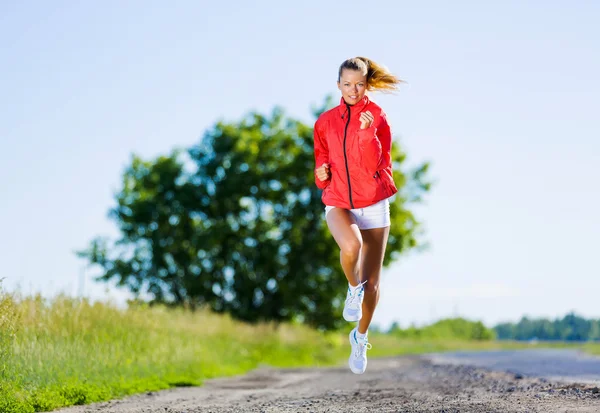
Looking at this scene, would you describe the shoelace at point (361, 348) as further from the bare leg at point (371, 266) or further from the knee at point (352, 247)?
the knee at point (352, 247)

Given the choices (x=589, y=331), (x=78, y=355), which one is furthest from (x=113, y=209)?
(x=78, y=355)

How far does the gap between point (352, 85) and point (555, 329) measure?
1947 inches

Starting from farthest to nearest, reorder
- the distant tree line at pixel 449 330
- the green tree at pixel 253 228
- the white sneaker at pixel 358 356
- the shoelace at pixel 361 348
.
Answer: the distant tree line at pixel 449 330
the green tree at pixel 253 228
the shoelace at pixel 361 348
the white sneaker at pixel 358 356

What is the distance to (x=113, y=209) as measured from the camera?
3991 centimetres

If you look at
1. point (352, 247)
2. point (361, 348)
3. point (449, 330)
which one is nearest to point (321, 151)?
point (352, 247)

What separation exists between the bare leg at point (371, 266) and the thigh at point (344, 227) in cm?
30

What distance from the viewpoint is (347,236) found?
7.39 m

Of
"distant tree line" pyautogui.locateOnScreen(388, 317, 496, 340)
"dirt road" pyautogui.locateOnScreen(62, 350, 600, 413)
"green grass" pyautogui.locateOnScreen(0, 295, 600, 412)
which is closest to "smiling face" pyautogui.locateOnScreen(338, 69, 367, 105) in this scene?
"dirt road" pyautogui.locateOnScreen(62, 350, 600, 413)

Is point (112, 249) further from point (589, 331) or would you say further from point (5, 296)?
point (5, 296)

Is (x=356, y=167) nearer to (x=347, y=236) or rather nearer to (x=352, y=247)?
(x=347, y=236)

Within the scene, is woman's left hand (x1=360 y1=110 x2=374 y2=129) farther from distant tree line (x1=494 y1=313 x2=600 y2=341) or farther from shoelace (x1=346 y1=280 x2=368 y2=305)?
distant tree line (x1=494 y1=313 x2=600 y2=341)

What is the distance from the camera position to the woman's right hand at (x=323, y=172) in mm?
7641

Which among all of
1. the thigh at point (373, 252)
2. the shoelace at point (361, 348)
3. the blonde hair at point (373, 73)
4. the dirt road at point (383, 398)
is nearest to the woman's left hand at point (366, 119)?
the blonde hair at point (373, 73)

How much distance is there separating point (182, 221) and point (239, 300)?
5202 mm
